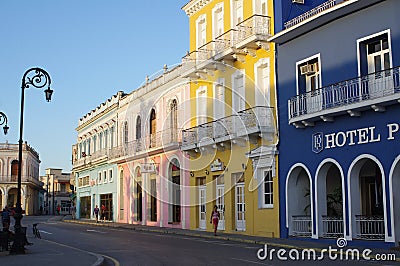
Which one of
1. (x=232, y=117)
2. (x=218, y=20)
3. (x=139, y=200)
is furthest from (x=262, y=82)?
(x=139, y=200)

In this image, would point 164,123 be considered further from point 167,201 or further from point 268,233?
point 268,233

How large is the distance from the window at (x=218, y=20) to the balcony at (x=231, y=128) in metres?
4.77

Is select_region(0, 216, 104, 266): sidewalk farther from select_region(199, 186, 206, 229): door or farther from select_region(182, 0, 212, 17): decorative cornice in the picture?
select_region(182, 0, 212, 17): decorative cornice

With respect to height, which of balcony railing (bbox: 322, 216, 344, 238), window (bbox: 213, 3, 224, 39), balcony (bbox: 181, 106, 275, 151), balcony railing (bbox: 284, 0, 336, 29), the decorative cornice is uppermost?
the decorative cornice

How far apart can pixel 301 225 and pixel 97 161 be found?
96.2 ft

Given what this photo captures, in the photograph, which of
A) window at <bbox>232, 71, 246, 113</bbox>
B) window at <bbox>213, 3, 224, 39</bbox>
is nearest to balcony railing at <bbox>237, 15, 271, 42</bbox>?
window at <bbox>232, 71, 246, 113</bbox>

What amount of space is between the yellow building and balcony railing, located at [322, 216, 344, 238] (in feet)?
8.94

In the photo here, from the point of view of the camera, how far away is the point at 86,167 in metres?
52.9

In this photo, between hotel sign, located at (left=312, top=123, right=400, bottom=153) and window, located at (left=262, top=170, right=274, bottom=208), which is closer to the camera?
hotel sign, located at (left=312, top=123, right=400, bottom=153)

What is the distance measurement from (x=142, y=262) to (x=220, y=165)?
12.9 meters

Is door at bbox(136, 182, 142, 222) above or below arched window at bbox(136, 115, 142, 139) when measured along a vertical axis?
below

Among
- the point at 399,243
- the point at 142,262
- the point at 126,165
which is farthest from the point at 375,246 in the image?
the point at 126,165

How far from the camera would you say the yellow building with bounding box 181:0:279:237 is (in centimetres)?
2423

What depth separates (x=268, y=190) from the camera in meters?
24.4
